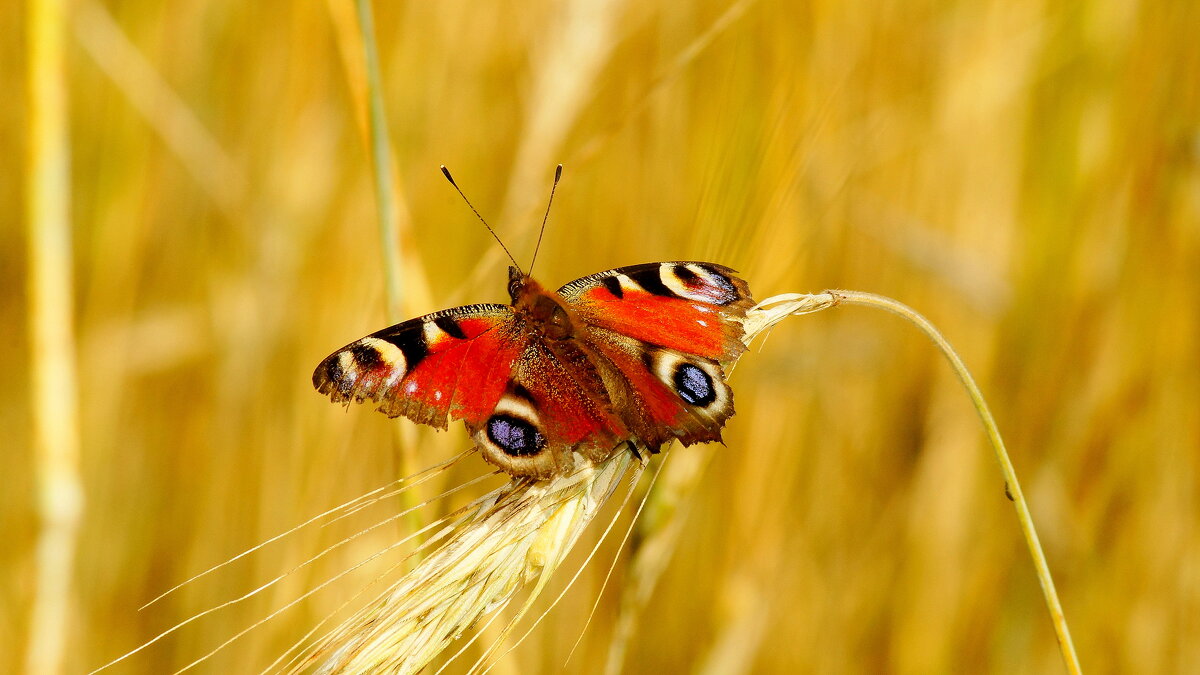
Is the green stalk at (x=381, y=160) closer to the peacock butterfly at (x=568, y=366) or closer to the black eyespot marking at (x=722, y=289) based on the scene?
the peacock butterfly at (x=568, y=366)

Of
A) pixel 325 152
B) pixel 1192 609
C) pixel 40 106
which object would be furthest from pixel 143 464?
pixel 1192 609

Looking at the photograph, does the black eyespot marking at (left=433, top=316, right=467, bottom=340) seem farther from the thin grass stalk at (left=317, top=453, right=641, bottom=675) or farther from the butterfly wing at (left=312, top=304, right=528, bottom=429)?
the thin grass stalk at (left=317, top=453, right=641, bottom=675)

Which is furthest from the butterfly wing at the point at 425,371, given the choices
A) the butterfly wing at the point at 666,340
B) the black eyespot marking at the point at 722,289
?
the black eyespot marking at the point at 722,289

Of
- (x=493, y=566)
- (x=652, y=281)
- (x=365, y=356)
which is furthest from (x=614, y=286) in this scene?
(x=493, y=566)

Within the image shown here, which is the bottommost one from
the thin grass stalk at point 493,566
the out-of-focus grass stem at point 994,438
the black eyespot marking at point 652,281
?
the out-of-focus grass stem at point 994,438

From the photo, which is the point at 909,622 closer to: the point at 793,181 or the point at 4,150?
the point at 793,181

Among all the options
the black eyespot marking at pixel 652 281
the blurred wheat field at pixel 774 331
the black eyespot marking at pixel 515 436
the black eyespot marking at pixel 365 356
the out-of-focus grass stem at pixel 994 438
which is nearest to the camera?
the out-of-focus grass stem at pixel 994 438

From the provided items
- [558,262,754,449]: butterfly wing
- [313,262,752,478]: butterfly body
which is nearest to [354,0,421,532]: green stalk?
[313,262,752,478]: butterfly body

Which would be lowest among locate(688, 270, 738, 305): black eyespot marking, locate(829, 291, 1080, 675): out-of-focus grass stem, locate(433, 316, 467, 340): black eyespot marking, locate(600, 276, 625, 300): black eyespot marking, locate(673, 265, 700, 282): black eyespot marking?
locate(829, 291, 1080, 675): out-of-focus grass stem
